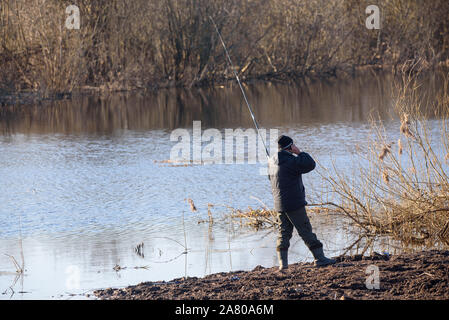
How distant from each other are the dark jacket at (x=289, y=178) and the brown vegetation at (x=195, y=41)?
66.1ft

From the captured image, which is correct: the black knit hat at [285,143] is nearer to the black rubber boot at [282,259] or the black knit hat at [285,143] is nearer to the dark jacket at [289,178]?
the dark jacket at [289,178]

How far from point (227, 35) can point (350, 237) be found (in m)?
23.0

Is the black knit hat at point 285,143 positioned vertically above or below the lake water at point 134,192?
above

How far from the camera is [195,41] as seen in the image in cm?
2995

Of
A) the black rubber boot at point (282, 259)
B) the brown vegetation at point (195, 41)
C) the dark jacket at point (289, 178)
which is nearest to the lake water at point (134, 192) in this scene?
the black rubber boot at point (282, 259)

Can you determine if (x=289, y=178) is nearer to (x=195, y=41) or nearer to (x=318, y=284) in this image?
(x=318, y=284)

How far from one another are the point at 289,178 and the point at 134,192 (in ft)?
15.8

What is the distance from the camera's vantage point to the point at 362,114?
18734 millimetres

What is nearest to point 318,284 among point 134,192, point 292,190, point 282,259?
point 282,259

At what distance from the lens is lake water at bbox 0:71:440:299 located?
25.1 ft

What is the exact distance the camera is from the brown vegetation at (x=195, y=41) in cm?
2650

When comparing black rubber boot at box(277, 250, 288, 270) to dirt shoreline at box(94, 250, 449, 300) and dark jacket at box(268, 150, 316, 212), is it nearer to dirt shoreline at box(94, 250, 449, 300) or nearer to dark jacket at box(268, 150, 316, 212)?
dirt shoreline at box(94, 250, 449, 300)

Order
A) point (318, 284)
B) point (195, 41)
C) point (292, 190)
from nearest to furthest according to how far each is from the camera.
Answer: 1. point (318, 284)
2. point (292, 190)
3. point (195, 41)

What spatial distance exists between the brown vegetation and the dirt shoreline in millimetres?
20402
